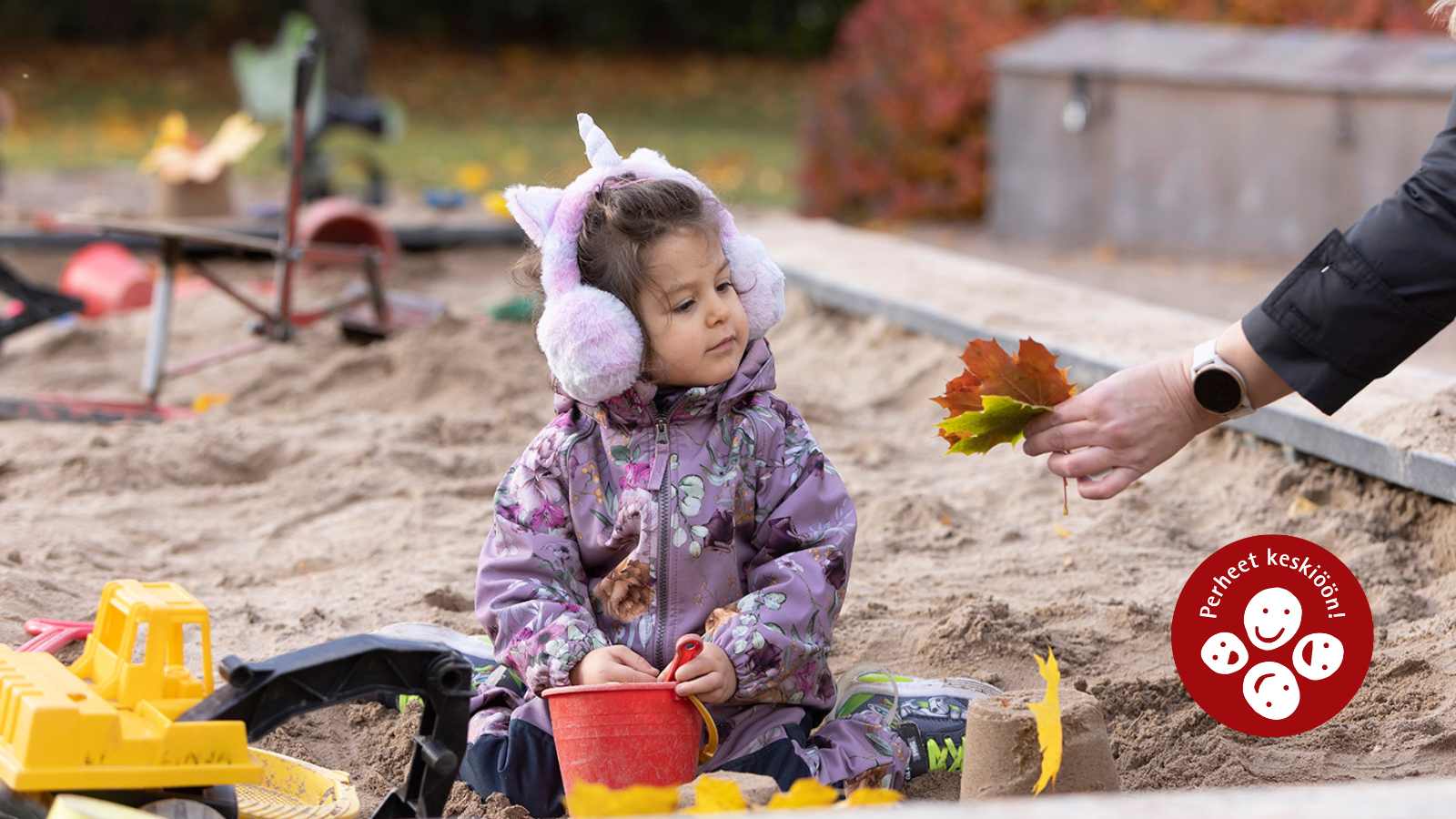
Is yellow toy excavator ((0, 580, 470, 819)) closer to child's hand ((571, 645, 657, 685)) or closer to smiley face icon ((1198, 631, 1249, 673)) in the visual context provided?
child's hand ((571, 645, 657, 685))

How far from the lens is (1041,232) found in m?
8.81

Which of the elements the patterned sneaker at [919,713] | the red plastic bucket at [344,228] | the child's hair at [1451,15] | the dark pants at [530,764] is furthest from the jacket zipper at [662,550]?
the red plastic bucket at [344,228]

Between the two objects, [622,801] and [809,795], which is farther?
[809,795]

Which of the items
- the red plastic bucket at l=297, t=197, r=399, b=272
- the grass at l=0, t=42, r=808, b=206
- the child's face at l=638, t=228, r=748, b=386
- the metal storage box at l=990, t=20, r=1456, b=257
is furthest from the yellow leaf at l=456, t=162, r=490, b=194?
the child's face at l=638, t=228, r=748, b=386

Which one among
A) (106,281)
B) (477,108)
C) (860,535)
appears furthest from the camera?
(477,108)

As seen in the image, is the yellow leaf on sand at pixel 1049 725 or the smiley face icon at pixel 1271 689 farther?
the smiley face icon at pixel 1271 689

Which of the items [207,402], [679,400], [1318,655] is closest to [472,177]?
[207,402]

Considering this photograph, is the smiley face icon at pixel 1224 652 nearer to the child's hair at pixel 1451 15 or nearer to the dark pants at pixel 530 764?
the dark pants at pixel 530 764

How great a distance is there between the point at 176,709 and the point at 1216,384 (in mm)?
1462

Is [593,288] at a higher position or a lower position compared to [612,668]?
higher

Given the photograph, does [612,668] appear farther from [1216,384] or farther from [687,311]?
[1216,384]

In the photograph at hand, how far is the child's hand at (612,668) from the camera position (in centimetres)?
258

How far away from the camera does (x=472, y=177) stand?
27.9 feet

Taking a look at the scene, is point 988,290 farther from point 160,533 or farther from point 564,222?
point 564,222
